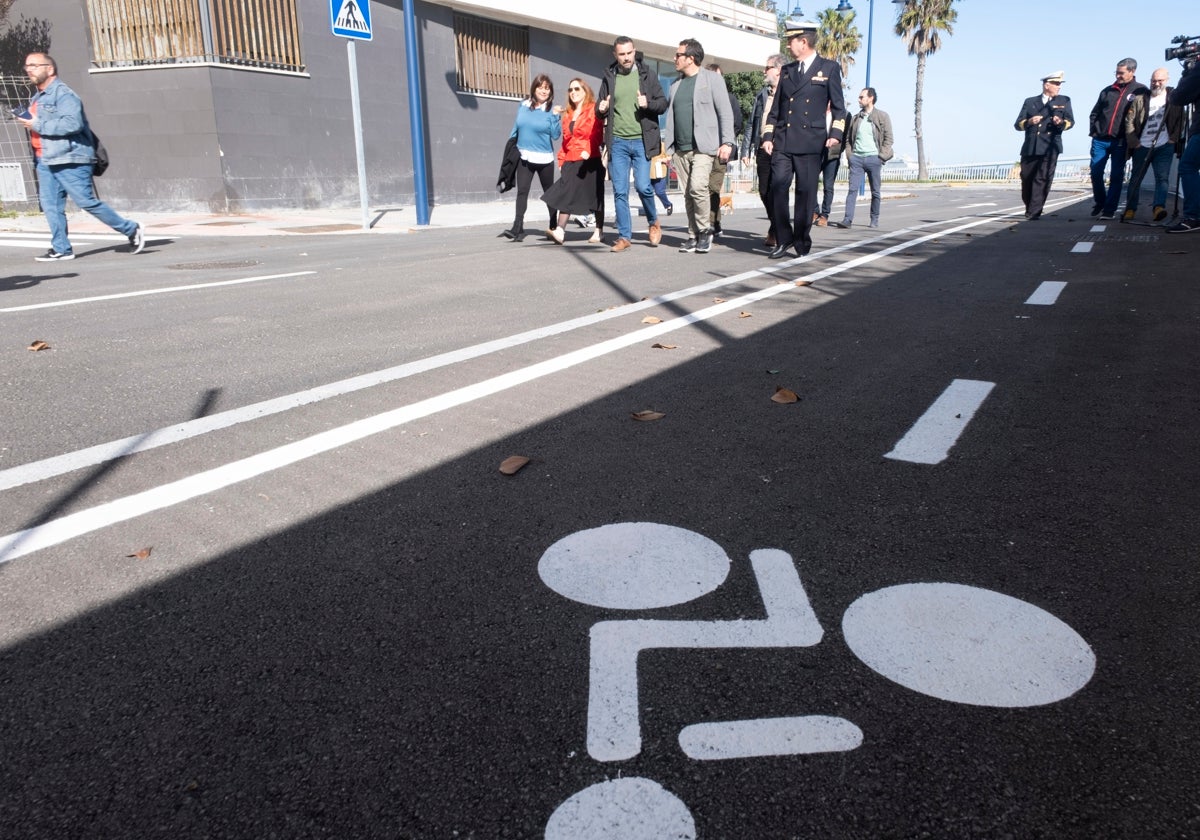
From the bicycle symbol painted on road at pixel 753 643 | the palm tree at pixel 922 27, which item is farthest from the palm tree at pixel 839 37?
the bicycle symbol painted on road at pixel 753 643

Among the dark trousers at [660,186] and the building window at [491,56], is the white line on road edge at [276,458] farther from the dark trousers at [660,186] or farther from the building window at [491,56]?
the building window at [491,56]

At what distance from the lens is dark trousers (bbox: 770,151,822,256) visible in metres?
8.74

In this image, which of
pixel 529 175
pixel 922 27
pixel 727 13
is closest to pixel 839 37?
pixel 922 27

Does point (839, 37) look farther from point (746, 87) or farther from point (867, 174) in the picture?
point (867, 174)

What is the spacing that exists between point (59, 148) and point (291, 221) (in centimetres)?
652

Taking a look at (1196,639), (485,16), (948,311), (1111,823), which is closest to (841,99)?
(948,311)

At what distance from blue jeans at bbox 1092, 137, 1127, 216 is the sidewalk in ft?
22.2

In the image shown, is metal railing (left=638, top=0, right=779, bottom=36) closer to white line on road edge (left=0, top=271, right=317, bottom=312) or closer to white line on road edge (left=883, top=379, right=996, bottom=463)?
white line on road edge (left=0, top=271, right=317, bottom=312)

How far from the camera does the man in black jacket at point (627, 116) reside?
9.55 m

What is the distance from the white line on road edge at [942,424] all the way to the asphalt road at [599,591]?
25 millimetres

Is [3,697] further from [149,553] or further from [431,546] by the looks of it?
[431,546]

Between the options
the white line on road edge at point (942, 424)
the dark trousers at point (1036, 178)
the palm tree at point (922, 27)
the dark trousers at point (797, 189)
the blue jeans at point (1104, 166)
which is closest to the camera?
the white line on road edge at point (942, 424)

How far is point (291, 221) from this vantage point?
15.3 meters

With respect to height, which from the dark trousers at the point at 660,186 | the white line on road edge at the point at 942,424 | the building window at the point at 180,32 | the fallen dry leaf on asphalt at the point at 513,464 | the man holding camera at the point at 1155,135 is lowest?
the white line on road edge at the point at 942,424
